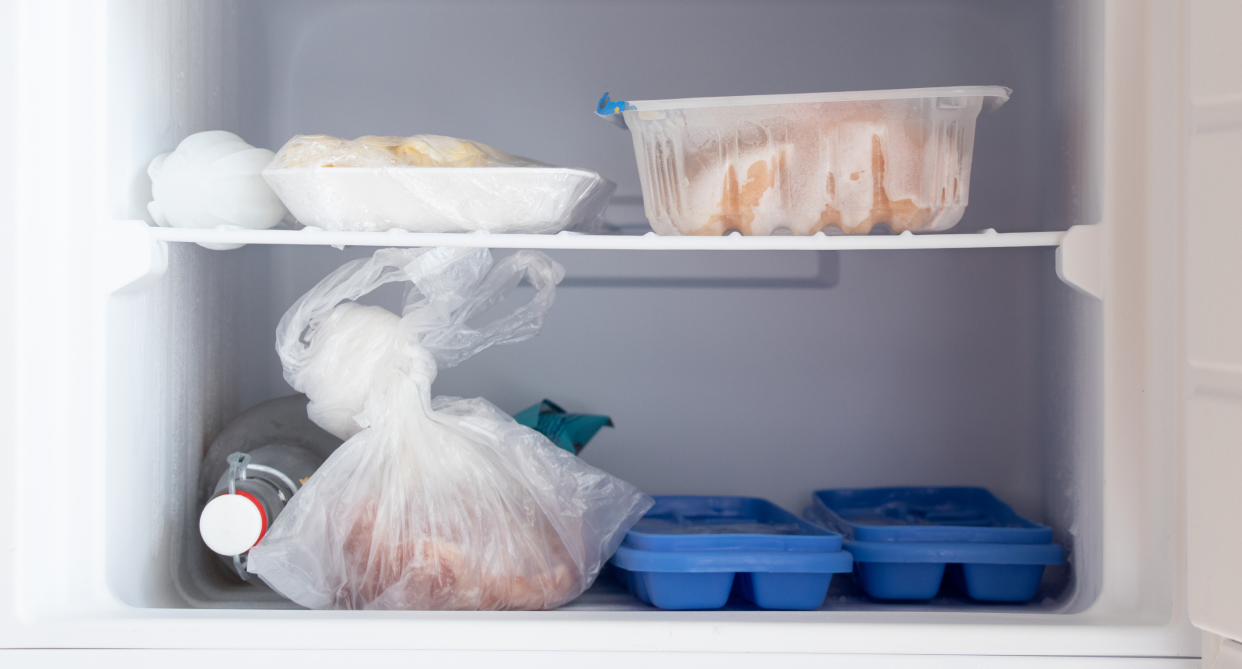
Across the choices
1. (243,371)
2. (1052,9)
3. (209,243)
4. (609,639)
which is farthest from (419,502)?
(1052,9)

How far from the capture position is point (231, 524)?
0.84 meters

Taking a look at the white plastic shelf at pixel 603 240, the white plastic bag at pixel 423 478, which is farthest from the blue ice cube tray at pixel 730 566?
the white plastic shelf at pixel 603 240

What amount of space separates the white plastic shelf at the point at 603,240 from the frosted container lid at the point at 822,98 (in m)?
0.15

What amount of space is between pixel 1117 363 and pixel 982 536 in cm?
29

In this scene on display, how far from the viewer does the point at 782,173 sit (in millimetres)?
890

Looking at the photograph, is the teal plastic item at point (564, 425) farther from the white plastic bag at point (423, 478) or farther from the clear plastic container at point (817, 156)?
the clear plastic container at point (817, 156)

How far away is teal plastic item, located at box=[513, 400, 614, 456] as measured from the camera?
1.14 m

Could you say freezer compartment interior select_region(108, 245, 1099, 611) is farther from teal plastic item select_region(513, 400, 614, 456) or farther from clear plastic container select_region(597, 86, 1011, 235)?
clear plastic container select_region(597, 86, 1011, 235)

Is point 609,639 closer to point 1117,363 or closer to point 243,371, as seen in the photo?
point 1117,363

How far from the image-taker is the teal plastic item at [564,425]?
114 centimetres

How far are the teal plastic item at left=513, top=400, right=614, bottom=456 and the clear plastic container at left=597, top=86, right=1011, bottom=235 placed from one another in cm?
38

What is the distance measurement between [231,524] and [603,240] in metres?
0.50

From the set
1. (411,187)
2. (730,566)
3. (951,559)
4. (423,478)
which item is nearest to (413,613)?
(423,478)

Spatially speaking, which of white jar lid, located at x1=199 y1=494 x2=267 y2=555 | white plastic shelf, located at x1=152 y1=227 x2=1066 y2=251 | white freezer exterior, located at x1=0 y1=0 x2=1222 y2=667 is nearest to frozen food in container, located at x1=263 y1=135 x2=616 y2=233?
white plastic shelf, located at x1=152 y1=227 x2=1066 y2=251
